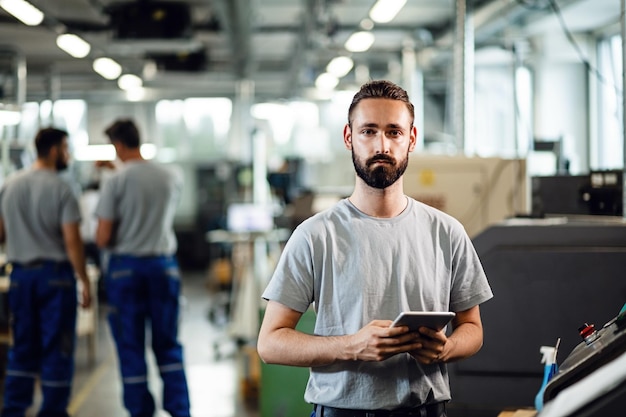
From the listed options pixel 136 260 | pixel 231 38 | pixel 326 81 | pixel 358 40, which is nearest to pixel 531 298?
pixel 136 260

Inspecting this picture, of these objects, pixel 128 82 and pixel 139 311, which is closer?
pixel 139 311

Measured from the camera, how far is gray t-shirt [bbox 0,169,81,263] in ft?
14.6

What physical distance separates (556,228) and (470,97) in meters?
2.69

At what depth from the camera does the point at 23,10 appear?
7.47 metres

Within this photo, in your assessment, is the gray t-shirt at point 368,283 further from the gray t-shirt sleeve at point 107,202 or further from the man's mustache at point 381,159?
the gray t-shirt sleeve at point 107,202

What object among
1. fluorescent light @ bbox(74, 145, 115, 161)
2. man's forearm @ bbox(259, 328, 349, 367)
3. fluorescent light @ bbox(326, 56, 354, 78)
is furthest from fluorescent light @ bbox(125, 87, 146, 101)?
man's forearm @ bbox(259, 328, 349, 367)

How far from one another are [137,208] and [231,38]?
267 inches

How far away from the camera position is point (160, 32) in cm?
871

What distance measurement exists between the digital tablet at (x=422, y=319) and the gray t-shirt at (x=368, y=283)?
0.36 ft

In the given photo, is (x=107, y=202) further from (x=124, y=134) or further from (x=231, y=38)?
(x=231, y=38)

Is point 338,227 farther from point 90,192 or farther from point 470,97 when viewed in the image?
point 90,192

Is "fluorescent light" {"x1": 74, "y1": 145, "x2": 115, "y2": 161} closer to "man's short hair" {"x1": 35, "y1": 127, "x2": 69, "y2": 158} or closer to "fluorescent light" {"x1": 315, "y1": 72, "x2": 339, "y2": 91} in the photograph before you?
"fluorescent light" {"x1": 315, "y1": 72, "x2": 339, "y2": 91}

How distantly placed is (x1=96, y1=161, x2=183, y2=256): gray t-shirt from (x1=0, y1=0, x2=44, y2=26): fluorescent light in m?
3.48

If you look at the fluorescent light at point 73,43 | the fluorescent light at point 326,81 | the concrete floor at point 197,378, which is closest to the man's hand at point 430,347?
the concrete floor at point 197,378
